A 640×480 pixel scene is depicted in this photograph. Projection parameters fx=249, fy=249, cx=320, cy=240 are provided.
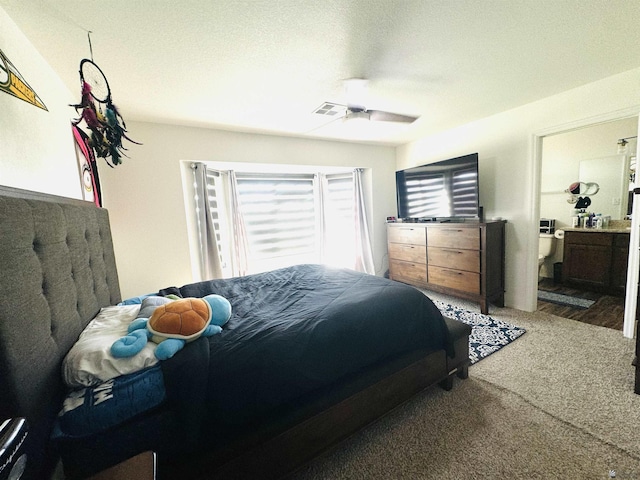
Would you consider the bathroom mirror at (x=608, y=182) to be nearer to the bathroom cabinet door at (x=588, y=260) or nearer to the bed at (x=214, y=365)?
the bathroom cabinet door at (x=588, y=260)

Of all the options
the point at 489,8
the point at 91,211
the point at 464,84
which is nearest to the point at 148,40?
the point at 91,211

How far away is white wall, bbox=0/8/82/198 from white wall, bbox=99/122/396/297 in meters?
0.77

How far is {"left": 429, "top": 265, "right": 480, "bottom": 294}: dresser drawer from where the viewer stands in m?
2.93

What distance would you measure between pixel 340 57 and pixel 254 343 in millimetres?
1871


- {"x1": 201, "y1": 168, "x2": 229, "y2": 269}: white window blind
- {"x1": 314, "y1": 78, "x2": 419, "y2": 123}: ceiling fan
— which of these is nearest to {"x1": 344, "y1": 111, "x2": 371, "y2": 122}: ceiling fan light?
{"x1": 314, "y1": 78, "x2": 419, "y2": 123}: ceiling fan

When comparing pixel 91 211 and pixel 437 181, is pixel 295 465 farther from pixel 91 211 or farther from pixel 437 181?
pixel 437 181

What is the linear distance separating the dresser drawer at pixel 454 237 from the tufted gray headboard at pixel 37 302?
11.1 ft

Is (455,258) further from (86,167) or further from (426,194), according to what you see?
(86,167)

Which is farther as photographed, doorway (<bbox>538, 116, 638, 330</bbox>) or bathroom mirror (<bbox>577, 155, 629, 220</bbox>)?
bathroom mirror (<bbox>577, 155, 629, 220</bbox>)

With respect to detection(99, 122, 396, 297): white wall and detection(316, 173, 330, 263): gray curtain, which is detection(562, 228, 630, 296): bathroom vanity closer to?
detection(316, 173, 330, 263): gray curtain

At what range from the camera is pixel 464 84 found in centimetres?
217

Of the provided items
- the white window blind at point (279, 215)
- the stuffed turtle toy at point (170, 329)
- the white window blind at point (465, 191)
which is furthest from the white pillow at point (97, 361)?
the white window blind at point (465, 191)

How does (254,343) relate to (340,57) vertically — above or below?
below

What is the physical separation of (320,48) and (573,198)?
4.51 metres
